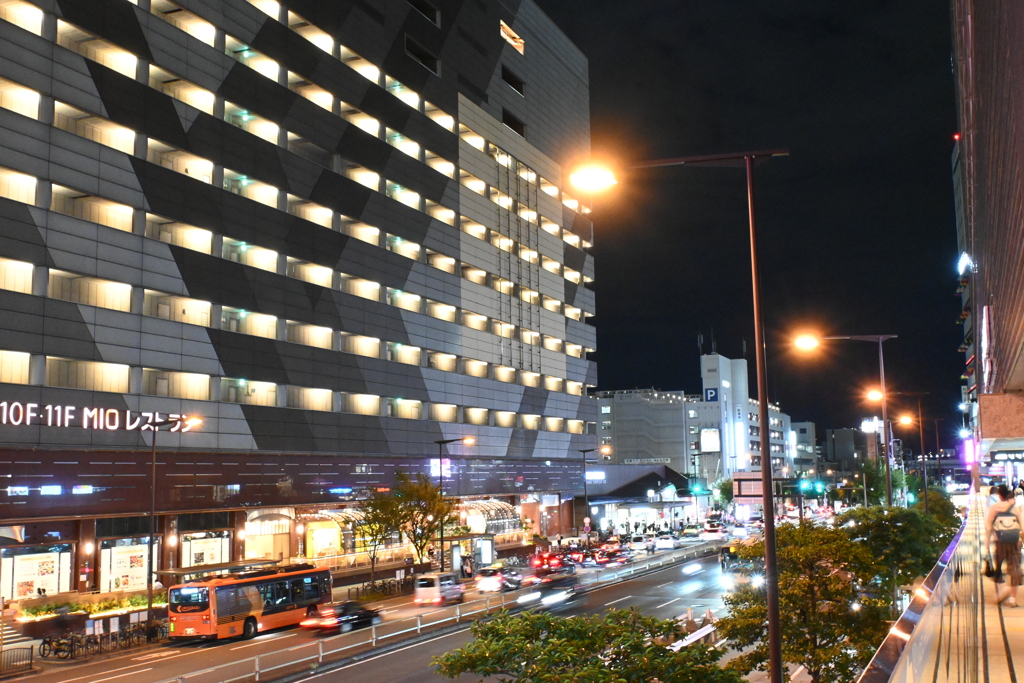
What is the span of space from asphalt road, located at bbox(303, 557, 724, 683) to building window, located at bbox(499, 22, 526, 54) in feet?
191

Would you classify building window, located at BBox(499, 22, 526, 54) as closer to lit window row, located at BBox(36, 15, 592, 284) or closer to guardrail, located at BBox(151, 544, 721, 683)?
lit window row, located at BBox(36, 15, 592, 284)

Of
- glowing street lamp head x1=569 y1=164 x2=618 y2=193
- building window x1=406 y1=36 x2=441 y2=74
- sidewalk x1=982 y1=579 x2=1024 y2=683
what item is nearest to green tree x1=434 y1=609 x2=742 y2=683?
sidewalk x1=982 y1=579 x2=1024 y2=683

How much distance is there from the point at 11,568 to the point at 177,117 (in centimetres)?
2775

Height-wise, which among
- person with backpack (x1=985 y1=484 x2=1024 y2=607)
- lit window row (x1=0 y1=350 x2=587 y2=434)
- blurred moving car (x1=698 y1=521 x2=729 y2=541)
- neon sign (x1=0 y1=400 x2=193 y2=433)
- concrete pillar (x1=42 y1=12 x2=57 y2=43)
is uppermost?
concrete pillar (x1=42 y1=12 x2=57 y2=43)

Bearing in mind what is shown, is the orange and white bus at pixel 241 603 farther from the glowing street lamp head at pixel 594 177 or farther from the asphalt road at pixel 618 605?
the glowing street lamp head at pixel 594 177

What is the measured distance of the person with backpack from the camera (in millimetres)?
13016

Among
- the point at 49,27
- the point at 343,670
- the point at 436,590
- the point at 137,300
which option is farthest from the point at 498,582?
the point at 49,27

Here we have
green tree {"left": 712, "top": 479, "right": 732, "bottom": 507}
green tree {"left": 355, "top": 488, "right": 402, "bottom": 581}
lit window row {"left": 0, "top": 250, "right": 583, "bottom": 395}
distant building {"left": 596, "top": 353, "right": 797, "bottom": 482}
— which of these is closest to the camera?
lit window row {"left": 0, "top": 250, "right": 583, "bottom": 395}

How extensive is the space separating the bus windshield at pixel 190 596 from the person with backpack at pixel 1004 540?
117ft

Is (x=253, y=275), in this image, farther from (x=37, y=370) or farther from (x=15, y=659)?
(x=15, y=659)

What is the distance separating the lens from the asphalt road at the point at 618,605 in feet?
106

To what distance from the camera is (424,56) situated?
286 ft

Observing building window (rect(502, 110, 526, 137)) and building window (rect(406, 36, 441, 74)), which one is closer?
building window (rect(406, 36, 441, 74))

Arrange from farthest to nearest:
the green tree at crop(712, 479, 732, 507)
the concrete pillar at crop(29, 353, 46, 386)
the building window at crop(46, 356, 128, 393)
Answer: the green tree at crop(712, 479, 732, 507) → the building window at crop(46, 356, 128, 393) → the concrete pillar at crop(29, 353, 46, 386)
